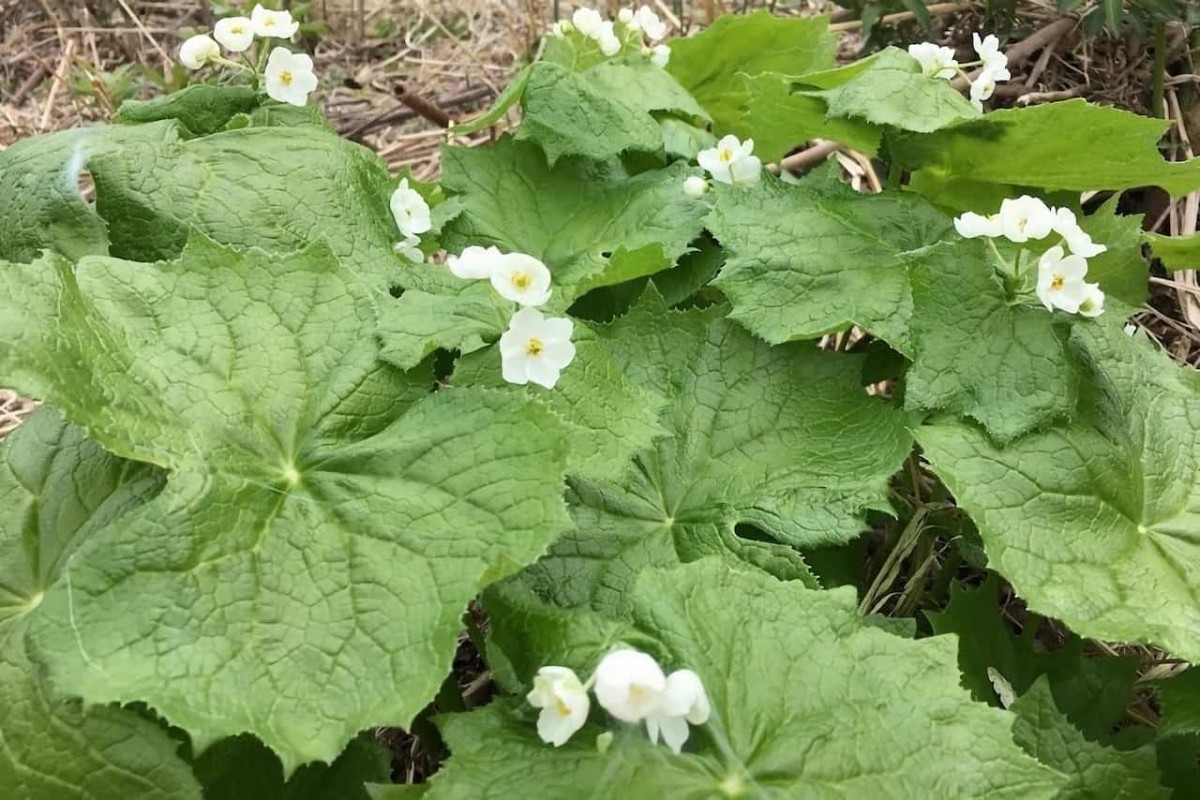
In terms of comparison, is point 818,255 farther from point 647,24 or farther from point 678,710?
point 678,710

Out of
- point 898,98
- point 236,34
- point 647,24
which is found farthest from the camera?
point 647,24

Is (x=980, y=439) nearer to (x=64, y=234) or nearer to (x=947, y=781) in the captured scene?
(x=947, y=781)

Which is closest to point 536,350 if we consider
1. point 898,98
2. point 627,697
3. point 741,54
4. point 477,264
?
point 477,264

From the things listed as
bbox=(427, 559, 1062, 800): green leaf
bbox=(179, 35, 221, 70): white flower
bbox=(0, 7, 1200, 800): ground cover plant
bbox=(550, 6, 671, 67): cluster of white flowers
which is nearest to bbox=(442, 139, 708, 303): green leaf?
bbox=(0, 7, 1200, 800): ground cover plant

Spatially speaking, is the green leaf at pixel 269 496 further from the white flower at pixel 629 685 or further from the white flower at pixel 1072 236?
the white flower at pixel 1072 236

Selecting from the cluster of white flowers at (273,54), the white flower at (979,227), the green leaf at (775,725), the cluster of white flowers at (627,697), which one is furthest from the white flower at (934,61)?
the cluster of white flowers at (627,697)
